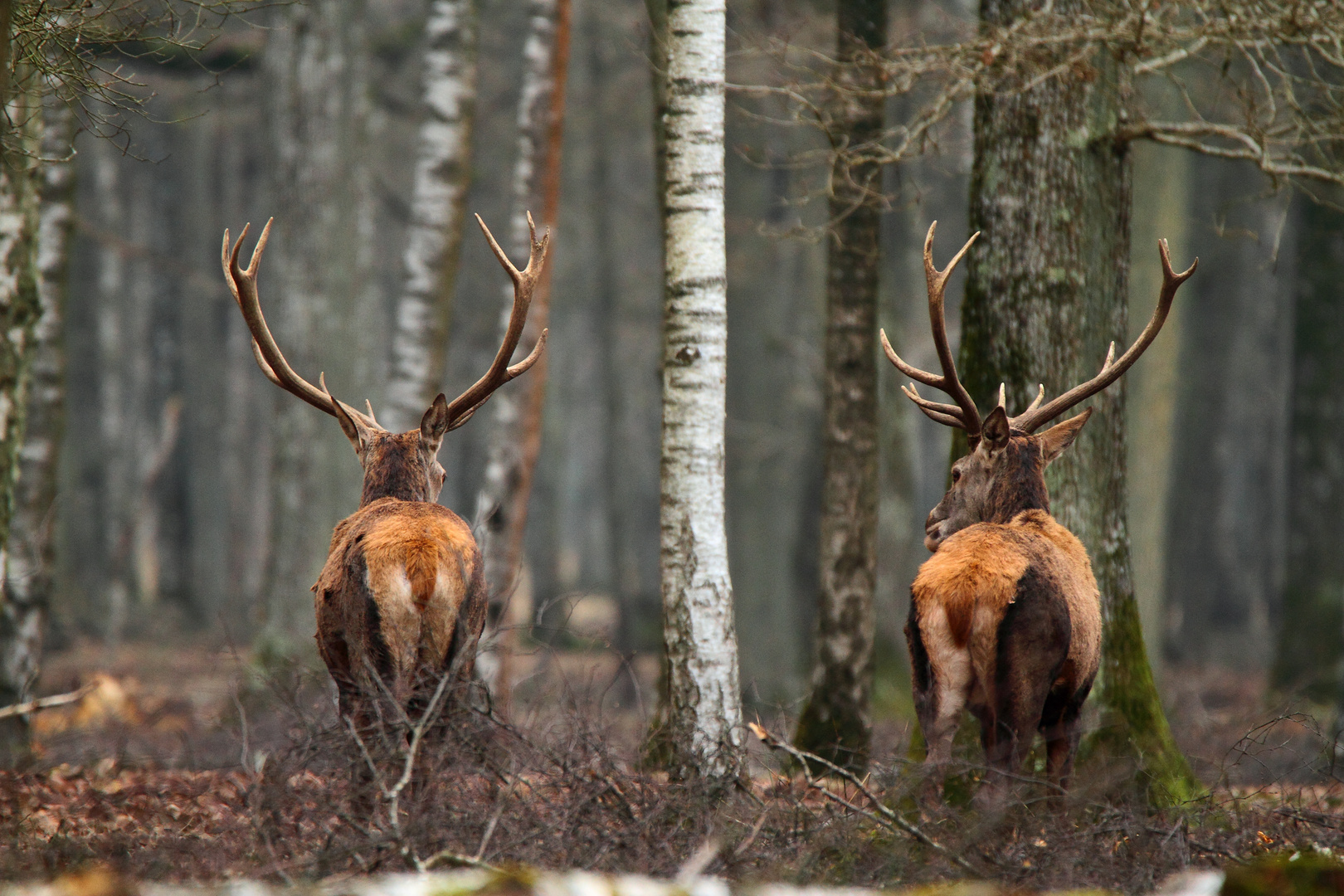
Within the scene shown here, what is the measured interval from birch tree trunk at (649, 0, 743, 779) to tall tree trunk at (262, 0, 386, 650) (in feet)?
23.5

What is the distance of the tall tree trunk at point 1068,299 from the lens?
22.0ft

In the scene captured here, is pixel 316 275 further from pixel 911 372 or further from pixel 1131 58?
pixel 1131 58

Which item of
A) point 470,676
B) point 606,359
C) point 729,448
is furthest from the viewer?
point 606,359

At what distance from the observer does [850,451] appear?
8133 mm

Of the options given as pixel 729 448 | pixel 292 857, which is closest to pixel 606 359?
pixel 729 448

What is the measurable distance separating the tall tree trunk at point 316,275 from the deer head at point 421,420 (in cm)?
609

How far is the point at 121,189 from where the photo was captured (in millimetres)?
24141

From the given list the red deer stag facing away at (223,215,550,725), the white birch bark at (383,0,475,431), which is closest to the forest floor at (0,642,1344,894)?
the red deer stag facing away at (223,215,550,725)

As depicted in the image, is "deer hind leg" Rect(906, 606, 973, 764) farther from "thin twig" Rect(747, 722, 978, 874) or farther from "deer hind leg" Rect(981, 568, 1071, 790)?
"thin twig" Rect(747, 722, 978, 874)

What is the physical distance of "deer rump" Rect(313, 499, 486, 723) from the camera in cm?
541

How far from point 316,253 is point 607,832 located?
979 cm

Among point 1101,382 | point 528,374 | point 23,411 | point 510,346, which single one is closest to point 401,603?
point 510,346

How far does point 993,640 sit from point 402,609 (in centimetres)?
260

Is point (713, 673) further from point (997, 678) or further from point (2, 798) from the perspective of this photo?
point (2, 798)
